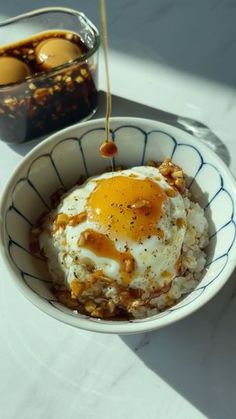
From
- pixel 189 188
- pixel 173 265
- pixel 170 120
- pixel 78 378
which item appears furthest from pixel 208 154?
pixel 78 378

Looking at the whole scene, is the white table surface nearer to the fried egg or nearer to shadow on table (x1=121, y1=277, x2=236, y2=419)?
shadow on table (x1=121, y1=277, x2=236, y2=419)

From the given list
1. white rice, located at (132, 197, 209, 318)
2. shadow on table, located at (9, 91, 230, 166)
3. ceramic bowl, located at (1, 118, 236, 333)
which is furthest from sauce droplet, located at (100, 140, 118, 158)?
shadow on table, located at (9, 91, 230, 166)

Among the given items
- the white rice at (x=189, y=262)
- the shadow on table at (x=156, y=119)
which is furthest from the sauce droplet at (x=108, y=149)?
the shadow on table at (x=156, y=119)

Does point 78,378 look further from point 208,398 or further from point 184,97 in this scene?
point 184,97

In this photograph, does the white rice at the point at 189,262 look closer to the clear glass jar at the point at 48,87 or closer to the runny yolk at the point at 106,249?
the runny yolk at the point at 106,249

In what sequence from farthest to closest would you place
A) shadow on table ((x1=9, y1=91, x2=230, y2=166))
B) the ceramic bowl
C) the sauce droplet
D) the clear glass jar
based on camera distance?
shadow on table ((x1=9, y1=91, x2=230, y2=166)) < the clear glass jar < the sauce droplet < the ceramic bowl

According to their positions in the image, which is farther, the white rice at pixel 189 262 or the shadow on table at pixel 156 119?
the shadow on table at pixel 156 119
